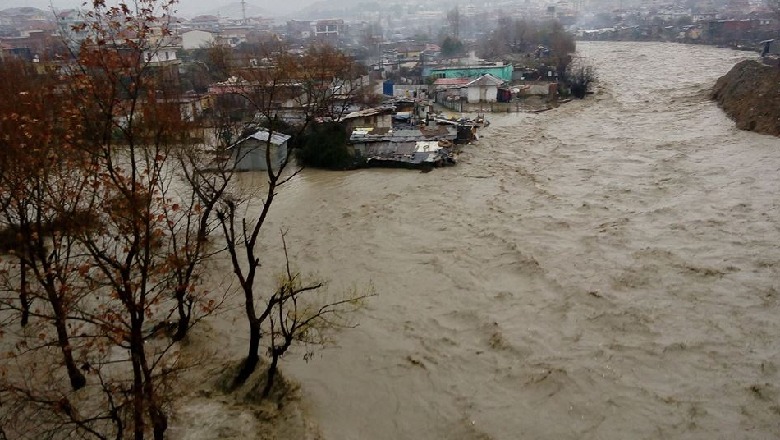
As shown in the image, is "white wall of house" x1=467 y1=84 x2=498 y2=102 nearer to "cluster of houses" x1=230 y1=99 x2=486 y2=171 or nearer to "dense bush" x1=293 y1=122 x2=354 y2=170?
"cluster of houses" x1=230 y1=99 x2=486 y2=171

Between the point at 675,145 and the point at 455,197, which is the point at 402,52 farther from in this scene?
the point at 455,197

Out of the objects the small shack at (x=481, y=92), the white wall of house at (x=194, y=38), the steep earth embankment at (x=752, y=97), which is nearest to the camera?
the steep earth embankment at (x=752, y=97)

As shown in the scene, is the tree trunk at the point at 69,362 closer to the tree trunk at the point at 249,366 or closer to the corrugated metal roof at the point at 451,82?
the tree trunk at the point at 249,366

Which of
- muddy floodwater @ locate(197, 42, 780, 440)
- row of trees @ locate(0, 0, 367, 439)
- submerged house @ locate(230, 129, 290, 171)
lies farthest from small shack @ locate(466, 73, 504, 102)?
row of trees @ locate(0, 0, 367, 439)

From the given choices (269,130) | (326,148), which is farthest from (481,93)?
(269,130)

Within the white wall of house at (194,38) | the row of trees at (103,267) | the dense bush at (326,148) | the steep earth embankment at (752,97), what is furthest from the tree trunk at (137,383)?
the white wall of house at (194,38)

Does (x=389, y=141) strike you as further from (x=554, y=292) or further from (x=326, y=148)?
(x=554, y=292)
